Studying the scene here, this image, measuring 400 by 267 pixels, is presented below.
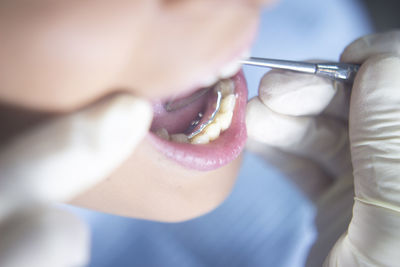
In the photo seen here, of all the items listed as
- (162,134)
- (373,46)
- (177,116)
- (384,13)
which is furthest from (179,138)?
(384,13)

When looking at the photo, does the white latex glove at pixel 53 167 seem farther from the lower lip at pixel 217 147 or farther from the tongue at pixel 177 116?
the tongue at pixel 177 116

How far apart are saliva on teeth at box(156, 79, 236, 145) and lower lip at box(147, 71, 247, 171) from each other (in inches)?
0.5

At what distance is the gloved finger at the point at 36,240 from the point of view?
49cm

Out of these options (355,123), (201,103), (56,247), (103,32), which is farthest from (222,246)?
(103,32)

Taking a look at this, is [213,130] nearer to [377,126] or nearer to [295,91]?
[295,91]

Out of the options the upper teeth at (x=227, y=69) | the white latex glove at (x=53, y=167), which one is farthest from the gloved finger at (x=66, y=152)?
the upper teeth at (x=227, y=69)

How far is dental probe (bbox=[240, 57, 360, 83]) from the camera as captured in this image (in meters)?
0.84

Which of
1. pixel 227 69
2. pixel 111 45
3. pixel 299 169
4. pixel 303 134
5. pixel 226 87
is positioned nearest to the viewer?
pixel 111 45

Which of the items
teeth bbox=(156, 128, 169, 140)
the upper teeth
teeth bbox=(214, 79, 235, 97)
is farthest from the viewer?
teeth bbox=(214, 79, 235, 97)

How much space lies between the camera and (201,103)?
3.27 feet

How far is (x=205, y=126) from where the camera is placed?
866 mm

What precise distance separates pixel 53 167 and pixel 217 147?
1.40 feet

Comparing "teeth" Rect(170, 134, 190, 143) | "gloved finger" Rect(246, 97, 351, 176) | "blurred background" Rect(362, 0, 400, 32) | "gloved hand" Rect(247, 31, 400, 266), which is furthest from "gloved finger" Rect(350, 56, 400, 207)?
"blurred background" Rect(362, 0, 400, 32)

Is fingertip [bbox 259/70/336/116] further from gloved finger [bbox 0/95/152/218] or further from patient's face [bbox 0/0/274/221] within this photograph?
gloved finger [bbox 0/95/152/218]
